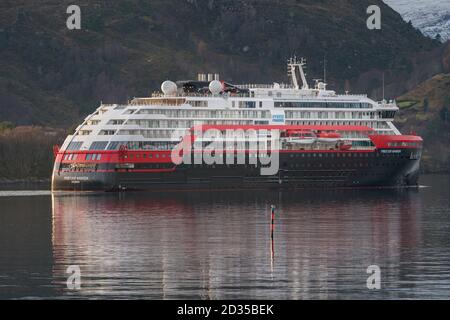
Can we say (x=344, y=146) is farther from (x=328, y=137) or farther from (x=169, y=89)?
(x=169, y=89)

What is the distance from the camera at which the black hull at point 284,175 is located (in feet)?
444

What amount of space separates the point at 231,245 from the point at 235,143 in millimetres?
60631

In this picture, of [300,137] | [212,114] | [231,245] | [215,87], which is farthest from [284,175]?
[231,245]

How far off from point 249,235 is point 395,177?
60361mm

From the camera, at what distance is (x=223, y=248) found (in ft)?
261

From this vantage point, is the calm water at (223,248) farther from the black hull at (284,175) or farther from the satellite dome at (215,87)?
the satellite dome at (215,87)

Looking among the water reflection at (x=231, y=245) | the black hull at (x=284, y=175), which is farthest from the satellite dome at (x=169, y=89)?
the water reflection at (x=231, y=245)

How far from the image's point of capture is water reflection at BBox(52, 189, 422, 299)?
6456 centimetres

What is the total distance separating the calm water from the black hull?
1221 centimetres

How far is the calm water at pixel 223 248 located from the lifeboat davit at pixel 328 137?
67.8 ft

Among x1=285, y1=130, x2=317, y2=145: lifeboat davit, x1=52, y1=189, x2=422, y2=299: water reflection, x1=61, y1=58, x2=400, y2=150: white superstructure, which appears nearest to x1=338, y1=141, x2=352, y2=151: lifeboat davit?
x1=61, y1=58, x2=400, y2=150: white superstructure
